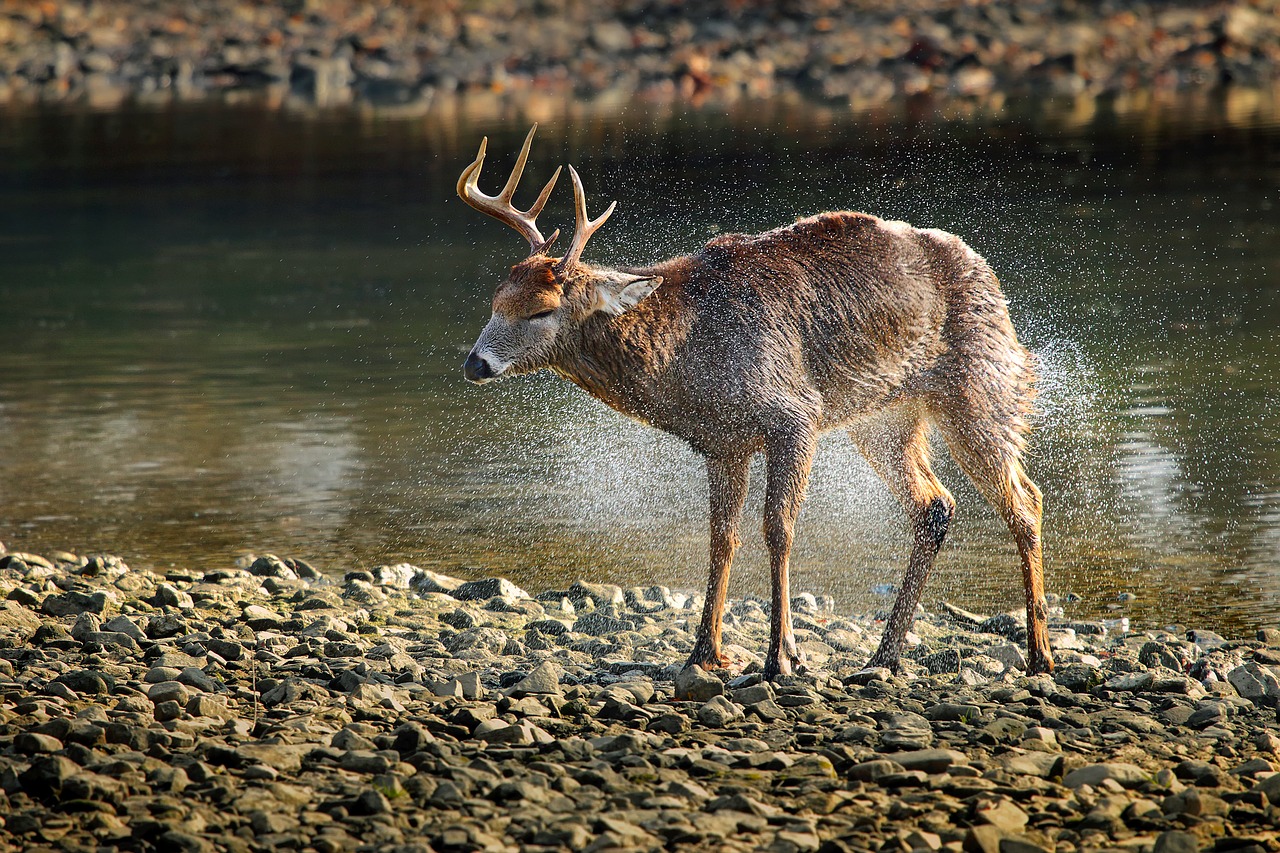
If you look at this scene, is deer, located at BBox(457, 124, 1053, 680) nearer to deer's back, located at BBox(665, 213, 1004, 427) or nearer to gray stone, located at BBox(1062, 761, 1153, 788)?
deer's back, located at BBox(665, 213, 1004, 427)

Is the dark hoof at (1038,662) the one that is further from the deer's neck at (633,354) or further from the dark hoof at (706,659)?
the deer's neck at (633,354)

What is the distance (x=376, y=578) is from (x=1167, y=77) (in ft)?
123

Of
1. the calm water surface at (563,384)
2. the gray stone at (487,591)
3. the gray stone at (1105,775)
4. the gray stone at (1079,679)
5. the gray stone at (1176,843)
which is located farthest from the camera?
the calm water surface at (563,384)

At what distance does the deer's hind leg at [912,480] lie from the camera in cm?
875

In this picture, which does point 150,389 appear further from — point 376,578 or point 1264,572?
point 1264,572

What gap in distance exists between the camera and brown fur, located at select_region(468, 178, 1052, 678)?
841 centimetres

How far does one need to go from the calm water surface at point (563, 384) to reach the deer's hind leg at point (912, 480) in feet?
3.76

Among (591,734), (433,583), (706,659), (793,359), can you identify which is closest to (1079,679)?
(706,659)

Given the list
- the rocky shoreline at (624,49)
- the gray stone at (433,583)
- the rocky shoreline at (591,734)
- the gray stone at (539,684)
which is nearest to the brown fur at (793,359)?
the rocky shoreline at (591,734)

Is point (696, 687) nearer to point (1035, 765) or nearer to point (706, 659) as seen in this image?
point (706, 659)

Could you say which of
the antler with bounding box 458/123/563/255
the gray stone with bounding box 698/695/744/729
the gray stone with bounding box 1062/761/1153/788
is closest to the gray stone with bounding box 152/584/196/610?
the antler with bounding box 458/123/563/255

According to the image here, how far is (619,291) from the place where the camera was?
27.7ft

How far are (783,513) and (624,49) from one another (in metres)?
41.9

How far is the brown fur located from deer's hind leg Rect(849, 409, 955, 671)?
14 millimetres
